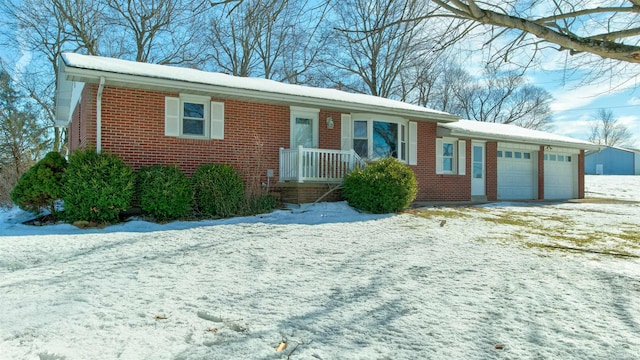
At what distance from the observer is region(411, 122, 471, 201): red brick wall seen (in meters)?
13.5

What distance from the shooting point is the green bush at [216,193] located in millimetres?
9039

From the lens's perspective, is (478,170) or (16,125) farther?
(16,125)

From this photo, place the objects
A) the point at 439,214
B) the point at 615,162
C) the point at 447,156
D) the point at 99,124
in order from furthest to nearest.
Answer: the point at 615,162, the point at 447,156, the point at 439,214, the point at 99,124

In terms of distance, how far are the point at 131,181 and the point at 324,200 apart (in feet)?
16.2

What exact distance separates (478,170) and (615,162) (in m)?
37.3

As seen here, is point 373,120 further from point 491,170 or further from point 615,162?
point 615,162

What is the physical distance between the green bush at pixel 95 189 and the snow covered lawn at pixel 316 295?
0.97 m

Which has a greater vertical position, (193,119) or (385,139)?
(193,119)

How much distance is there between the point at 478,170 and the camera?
15531 mm

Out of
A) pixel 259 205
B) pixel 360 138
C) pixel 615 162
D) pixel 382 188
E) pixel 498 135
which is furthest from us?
pixel 615 162

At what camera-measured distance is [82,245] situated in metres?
5.81

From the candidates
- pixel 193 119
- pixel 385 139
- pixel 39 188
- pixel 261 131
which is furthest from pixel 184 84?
pixel 385 139

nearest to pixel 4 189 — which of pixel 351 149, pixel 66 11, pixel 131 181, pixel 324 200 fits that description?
pixel 131 181

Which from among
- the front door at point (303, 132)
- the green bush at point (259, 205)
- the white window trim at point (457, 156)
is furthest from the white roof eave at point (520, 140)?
the green bush at point (259, 205)
